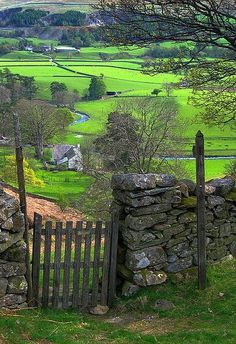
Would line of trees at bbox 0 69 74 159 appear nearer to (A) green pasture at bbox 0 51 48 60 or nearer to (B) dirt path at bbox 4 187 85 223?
(B) dirt path at bbox 4 187 85 223

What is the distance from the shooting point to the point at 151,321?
30.4 feet

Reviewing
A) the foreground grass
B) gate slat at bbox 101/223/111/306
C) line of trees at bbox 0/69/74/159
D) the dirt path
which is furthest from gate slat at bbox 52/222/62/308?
line of trees at bbox 0/69/74/159

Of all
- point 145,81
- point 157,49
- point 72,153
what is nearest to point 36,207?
point 157,49

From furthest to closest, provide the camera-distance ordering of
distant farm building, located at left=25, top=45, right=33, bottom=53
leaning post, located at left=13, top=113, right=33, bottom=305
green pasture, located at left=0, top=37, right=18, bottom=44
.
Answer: green pasture, located at left=0, top=37, right=18, bottom=44 → distant farm building, located at left=25, top=45, right=33, bottom=53 → leaning post, located at left=13, top=113, right=33, bottom=305

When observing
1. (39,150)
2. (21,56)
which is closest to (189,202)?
(39,150)

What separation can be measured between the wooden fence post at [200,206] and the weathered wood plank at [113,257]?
163cm

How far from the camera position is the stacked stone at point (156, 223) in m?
9.99

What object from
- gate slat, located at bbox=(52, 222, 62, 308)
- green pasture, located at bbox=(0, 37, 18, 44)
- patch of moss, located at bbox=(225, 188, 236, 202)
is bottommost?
gate slat, located at bbox=(52, 222, 62, 308)

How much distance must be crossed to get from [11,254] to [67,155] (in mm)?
55569

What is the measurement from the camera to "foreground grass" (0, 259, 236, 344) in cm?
804

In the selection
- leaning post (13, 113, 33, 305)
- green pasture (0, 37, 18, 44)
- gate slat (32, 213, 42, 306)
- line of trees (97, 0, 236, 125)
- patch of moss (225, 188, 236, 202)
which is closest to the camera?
leaning post (13, 113, 33, 305)

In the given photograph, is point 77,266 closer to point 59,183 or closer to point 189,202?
point 189,202

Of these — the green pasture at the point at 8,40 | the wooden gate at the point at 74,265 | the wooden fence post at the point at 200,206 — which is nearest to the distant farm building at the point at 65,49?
the green pasture at the point at 8,40

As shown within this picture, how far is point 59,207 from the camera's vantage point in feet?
109
